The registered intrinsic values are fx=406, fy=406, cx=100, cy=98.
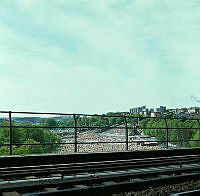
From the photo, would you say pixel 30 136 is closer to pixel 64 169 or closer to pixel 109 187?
pixel 64 169

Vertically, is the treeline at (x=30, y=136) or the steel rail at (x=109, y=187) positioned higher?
the treeline at (x=30, y=136)

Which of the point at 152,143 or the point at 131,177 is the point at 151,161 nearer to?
the point at 131,177

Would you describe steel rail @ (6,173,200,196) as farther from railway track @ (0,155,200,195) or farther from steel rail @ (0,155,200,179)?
steel rail @ (0,155,200,179)

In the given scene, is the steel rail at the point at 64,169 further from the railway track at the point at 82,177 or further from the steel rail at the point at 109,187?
the steel rail at the point at 109,187

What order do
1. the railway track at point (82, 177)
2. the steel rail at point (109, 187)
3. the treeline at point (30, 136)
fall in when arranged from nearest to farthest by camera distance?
the steel rail at point (109, 187)
the railway track at point (82, 177)
the treeline at point (30, 136)

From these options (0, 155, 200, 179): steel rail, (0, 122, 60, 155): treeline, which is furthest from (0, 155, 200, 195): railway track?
(0, 122, 60, 155): treeline

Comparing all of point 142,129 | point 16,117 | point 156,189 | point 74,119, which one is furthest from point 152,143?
point 156,189

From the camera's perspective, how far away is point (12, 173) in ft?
28.8

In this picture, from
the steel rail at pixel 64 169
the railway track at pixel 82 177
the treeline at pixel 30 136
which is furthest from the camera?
the treeline at pixel 30 136

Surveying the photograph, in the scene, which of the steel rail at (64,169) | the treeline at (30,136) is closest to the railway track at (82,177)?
the steel rail at (64,169)

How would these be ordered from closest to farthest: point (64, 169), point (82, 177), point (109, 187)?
point (109, 187) → point (82, 177) → point (64, 169)

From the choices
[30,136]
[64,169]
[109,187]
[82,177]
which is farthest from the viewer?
[30,136]

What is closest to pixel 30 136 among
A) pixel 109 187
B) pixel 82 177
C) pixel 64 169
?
pixel 64 169

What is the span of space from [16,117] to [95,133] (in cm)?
351
